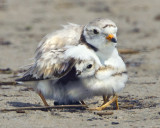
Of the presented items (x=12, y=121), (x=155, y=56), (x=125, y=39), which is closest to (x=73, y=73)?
(x=12, y=121)

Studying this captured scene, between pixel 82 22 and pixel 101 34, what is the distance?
5545mm

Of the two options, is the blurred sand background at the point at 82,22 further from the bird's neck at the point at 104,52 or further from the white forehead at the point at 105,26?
the white forehead at the point at 105,26

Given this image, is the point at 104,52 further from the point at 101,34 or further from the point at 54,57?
the point at 54,57

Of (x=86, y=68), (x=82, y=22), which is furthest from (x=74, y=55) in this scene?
(x=82, y=22)

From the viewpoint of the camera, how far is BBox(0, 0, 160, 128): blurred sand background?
389cm

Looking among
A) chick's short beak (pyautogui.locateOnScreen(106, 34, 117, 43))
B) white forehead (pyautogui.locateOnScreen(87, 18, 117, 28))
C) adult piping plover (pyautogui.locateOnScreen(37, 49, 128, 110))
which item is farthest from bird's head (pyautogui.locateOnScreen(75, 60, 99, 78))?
white forehead (pyautogui.locateOnScreen(87, 18, 117, 28))

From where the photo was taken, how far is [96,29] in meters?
4.23

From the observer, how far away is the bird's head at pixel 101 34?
418 centimetres

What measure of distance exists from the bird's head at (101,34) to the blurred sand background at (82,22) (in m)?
0.58

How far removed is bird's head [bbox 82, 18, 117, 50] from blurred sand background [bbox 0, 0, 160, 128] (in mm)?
577

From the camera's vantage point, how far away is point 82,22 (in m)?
9.73

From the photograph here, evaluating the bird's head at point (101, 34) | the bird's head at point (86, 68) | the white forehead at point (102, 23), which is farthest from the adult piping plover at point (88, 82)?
the white forehead at point (102, 23)

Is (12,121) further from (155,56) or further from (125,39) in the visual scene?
(125,39)

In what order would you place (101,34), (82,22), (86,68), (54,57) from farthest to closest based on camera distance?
(82,22)
(54,57)
(101,34)
(86,68)
